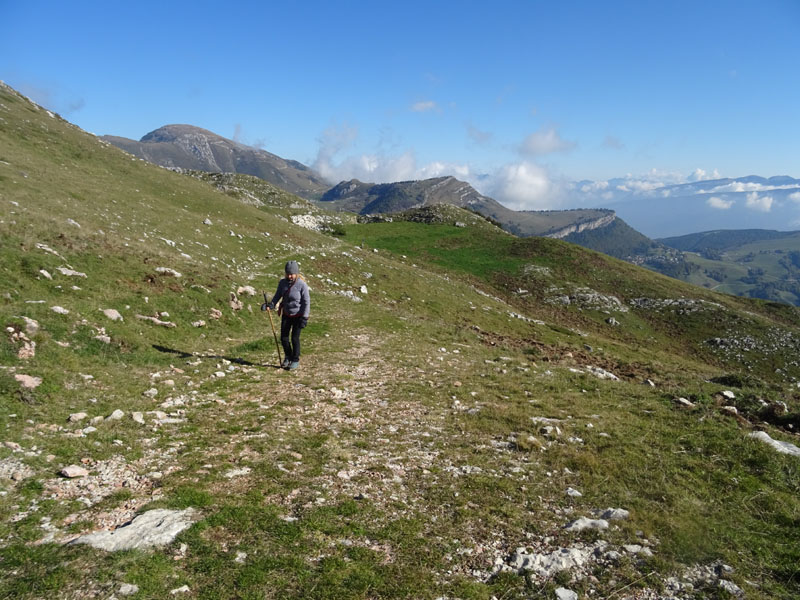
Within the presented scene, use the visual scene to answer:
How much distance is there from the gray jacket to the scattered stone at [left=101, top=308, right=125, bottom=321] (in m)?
5.86

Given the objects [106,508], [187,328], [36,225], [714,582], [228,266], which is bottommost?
[714,582]

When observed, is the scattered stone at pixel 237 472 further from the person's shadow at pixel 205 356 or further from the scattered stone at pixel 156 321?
the scattered stone at pixel 156 321

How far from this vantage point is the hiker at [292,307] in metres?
14.6

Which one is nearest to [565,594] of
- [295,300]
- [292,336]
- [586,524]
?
[586,524]

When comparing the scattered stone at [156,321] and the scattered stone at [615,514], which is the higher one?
the scattered stone at [156,321]

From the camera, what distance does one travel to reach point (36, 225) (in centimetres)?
1822

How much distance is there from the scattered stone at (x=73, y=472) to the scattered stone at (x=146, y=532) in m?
1.95

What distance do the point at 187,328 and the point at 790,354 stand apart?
60217 mm

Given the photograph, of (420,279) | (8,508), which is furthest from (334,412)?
(420,279)

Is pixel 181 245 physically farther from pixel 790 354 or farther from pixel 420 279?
pixel 790 354

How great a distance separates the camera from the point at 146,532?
19.2 ft

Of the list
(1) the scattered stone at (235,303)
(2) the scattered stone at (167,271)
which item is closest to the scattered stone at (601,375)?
(1) the scattered stone at (235,303)

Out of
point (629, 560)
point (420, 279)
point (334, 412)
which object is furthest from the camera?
point (420, 279)

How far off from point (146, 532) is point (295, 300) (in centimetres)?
937
